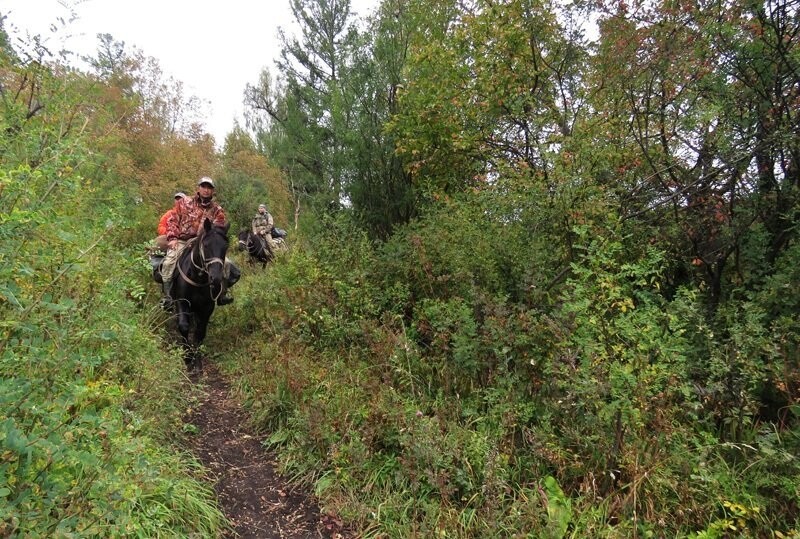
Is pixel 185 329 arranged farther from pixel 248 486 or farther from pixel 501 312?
pixel 501 312

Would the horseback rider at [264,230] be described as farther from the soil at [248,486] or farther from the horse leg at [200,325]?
the soil at [248,486]

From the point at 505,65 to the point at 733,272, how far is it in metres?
4.01

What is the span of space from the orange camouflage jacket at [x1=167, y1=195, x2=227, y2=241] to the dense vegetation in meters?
1.29

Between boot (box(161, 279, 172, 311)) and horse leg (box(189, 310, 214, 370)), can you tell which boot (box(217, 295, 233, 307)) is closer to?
horse leg (box(189, 310, 214, 370))

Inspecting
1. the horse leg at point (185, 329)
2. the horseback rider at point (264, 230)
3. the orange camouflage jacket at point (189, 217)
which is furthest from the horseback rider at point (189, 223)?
the horseback rider at point (264, 230)

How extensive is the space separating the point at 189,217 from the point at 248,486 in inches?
181

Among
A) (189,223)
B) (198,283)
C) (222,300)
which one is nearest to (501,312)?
(198,283)

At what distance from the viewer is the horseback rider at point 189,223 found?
271 inches

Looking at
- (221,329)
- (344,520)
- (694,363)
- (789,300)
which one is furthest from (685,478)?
(221,329)

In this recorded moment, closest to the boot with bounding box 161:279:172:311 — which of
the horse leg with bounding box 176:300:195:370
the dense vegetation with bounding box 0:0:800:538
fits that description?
the horse leg with bounding box 176:300:195:370

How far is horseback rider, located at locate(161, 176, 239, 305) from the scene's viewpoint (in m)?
6.88

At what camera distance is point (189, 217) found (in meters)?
7.12

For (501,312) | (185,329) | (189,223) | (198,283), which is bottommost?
(185,329)

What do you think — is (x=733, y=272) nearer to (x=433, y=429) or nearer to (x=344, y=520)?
(x=433, y=429)
